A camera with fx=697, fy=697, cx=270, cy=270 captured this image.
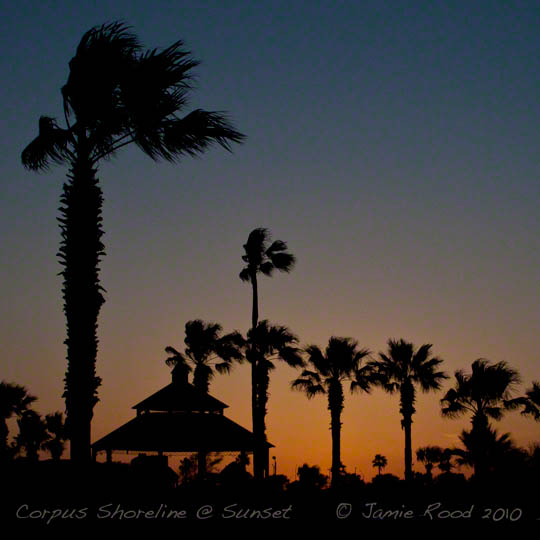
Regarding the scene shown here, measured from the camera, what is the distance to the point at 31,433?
55031 mm

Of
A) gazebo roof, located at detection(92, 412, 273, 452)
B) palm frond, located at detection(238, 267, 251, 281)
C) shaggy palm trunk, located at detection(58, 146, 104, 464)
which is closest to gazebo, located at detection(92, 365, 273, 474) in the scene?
gazebo roof, located at detection(92, 412, 273, 452)

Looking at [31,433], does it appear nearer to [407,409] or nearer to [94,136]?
[407,409]

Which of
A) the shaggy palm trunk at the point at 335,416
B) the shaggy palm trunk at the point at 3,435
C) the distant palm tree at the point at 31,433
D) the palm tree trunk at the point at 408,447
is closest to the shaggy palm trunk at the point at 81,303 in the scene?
the shaggy palm trunk at the point at 335,416

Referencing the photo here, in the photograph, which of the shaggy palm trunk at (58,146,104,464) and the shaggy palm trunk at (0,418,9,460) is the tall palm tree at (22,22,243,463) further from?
the shaggy palm trunk at (0,418,9,460)

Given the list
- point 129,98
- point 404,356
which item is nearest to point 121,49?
point 129,98

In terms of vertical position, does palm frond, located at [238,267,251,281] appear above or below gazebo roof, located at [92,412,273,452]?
above

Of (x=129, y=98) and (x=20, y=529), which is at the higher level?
(x=129, y=98)

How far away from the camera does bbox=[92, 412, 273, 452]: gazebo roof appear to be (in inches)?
1233

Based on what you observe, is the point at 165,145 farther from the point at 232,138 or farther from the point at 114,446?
the point at 114,446

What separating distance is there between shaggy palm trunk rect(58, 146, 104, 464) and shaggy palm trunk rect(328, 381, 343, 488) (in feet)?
98.1

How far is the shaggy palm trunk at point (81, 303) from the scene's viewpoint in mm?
12406

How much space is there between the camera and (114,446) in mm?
31828

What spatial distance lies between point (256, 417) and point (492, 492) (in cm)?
1634

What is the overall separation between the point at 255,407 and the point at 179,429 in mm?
5925
